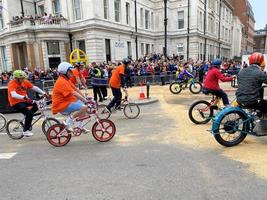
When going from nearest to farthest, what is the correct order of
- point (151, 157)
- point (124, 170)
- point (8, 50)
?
point (124, 170)
point (151, 157)
point (8, 50)

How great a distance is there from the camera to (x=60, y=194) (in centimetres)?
391

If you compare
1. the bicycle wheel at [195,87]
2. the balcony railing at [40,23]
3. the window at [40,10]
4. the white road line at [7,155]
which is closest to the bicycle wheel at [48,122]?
the white road line at [7,155]

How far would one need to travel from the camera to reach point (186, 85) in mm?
15133

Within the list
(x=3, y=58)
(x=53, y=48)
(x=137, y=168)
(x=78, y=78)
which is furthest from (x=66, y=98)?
(x=3, y=58)

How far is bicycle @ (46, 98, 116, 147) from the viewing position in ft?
20.3

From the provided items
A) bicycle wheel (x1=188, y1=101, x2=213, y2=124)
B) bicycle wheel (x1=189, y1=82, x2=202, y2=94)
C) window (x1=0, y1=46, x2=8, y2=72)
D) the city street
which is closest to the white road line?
the city street

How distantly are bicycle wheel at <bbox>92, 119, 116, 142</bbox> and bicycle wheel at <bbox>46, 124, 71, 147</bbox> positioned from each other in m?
0.63

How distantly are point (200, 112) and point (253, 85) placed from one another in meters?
2.52

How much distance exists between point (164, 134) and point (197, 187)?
296 cm

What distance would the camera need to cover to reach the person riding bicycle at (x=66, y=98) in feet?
19.3

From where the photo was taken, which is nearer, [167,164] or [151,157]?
[167,164]

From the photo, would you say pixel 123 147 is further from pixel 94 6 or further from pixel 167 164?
pixel 94 6

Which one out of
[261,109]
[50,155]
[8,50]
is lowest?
[50,155]

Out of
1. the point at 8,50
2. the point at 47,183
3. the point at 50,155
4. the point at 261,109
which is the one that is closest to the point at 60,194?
the point at 47,183
